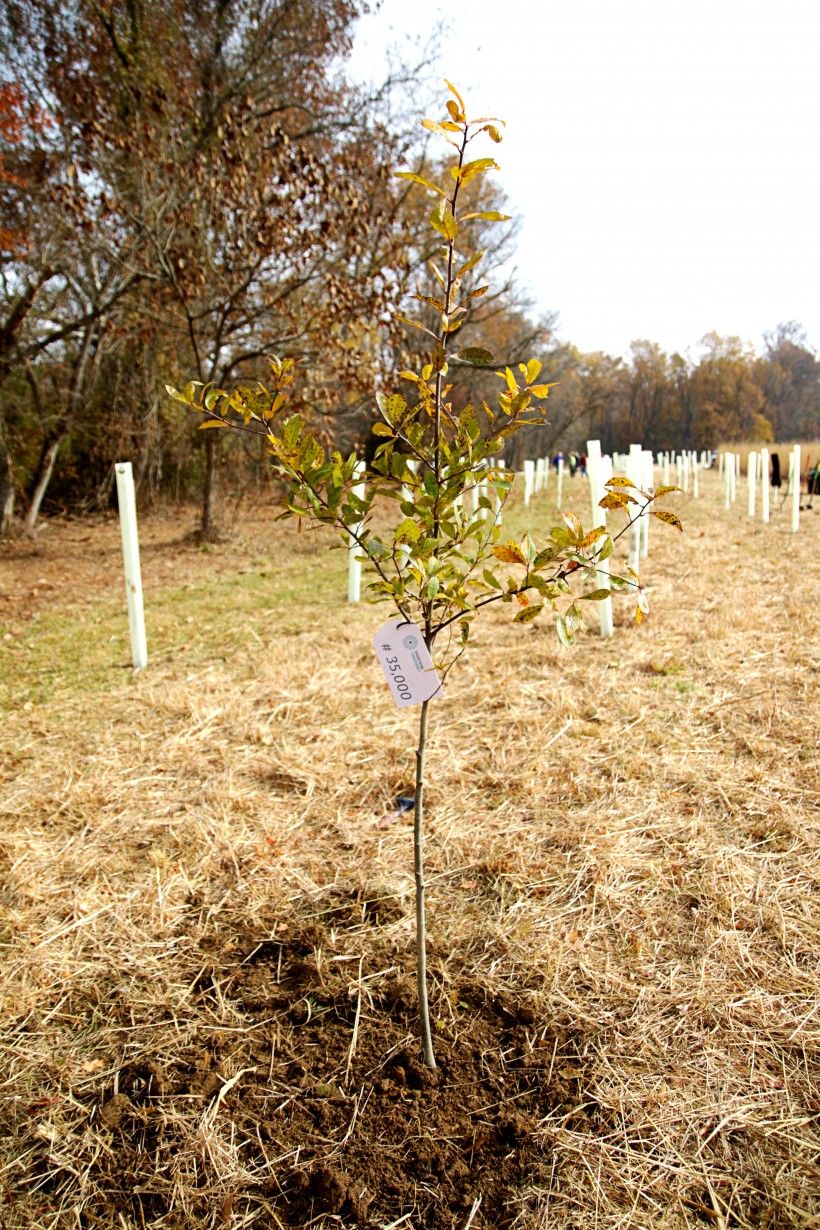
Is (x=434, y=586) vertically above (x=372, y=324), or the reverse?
(x=372, y=324)

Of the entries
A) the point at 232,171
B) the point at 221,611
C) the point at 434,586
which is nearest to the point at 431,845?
the point at 434,586

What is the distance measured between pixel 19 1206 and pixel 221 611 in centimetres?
515

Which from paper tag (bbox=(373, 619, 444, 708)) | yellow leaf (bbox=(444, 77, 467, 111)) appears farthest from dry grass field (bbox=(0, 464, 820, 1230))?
yellow leaf (bbox=(444, 77, 467, 111))

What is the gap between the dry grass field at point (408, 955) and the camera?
A: 4.83 ft

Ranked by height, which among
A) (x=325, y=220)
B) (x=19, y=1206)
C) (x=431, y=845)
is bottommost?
(x=19, y=1206)

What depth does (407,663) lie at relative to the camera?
5.19 ft

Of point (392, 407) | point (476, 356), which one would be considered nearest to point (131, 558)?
point (392, 407)

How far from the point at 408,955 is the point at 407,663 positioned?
3.41 feet

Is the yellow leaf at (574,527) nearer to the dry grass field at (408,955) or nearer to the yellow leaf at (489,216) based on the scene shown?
the yellow leaf at (489,216)

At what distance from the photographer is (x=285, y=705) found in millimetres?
4016

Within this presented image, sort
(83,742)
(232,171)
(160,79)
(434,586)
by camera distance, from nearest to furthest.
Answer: (434,586) → (83,742) → (232,171) → (160,79)

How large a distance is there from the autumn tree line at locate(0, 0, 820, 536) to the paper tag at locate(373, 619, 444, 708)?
4988 mm

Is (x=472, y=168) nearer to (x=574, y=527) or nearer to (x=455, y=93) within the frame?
(x=455, y=93)

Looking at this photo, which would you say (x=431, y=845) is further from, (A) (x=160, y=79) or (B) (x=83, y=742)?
(A) (x=160, y=79)
